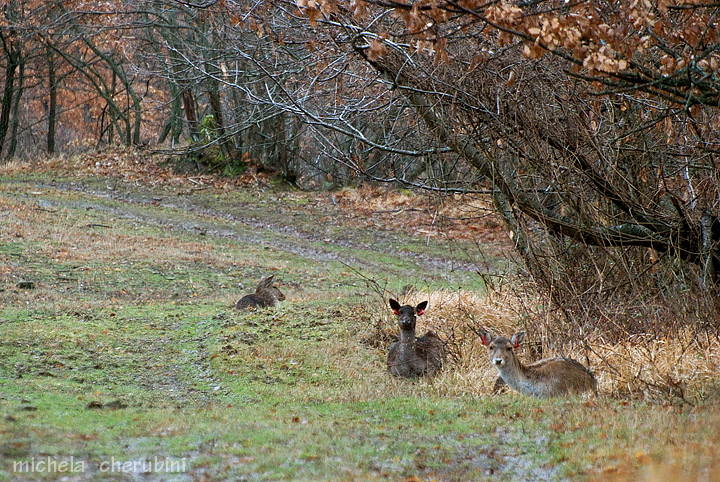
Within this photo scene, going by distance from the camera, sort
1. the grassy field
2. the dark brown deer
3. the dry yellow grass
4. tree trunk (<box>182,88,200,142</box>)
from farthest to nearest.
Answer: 1. tree trunk (<box>182,88,200,142</box>)
2. the dark brown deer
3. the dry yellow grass
4. the grassy field

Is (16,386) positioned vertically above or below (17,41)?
below

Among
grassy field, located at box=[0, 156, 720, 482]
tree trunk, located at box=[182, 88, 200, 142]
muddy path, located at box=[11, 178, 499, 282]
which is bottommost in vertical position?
grassy field, located at box=[0, 156, 720, 482]

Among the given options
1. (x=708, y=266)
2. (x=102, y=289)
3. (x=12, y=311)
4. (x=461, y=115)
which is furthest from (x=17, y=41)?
(x=708, y=266)

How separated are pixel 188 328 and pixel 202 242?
10.9 metres

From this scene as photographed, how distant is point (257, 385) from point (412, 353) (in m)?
2.15

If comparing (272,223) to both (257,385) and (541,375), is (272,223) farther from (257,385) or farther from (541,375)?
(541,375)

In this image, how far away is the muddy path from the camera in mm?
24750

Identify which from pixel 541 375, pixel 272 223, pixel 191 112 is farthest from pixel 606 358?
pixel 191 112

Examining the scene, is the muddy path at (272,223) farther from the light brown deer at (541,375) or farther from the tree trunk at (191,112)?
the light brown deer at (541,375)

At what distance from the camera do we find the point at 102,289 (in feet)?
56.1

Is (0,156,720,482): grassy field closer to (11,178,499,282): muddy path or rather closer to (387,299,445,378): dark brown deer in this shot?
(387,299,445,378): dark brown deer

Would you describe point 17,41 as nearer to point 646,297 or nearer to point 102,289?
point 102,289

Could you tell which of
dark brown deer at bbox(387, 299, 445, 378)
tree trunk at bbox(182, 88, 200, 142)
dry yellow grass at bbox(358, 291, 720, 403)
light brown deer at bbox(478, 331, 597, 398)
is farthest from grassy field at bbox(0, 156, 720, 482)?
tree trunk at bbox(182, 88, 200, 142)

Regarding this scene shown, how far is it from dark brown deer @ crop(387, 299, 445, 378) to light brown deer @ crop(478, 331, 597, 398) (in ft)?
6.31
